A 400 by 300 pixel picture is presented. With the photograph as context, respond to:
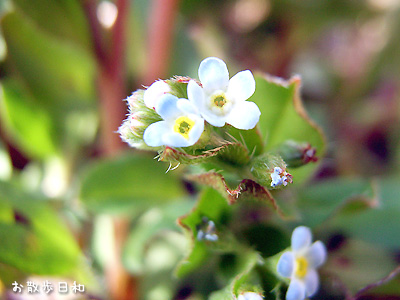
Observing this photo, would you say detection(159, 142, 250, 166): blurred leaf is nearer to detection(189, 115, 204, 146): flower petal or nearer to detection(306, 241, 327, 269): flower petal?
detection(189, 115, 204, 146): flower petal

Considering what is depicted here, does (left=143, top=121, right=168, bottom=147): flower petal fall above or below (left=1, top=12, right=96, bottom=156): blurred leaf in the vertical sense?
below

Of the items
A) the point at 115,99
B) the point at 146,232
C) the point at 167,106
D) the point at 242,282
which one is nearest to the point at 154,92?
the point at 167,106

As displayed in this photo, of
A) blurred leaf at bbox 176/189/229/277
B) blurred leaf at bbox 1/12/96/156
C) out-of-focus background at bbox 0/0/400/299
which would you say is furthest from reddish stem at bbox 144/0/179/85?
blurred leaf at bbox 176/189/229/277

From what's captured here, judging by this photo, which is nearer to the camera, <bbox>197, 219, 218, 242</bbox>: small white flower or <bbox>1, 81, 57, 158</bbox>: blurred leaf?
<bbox>197, 219, 218, 242</bbox>: small white flower

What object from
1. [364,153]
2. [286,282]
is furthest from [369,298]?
[364,153]

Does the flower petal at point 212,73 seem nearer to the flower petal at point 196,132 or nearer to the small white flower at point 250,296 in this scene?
the flower petal at point 196,132

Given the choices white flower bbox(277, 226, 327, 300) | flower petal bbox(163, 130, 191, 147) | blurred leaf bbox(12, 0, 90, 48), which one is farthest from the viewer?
blurred leaf bbox(12, 0, 90, 48)
